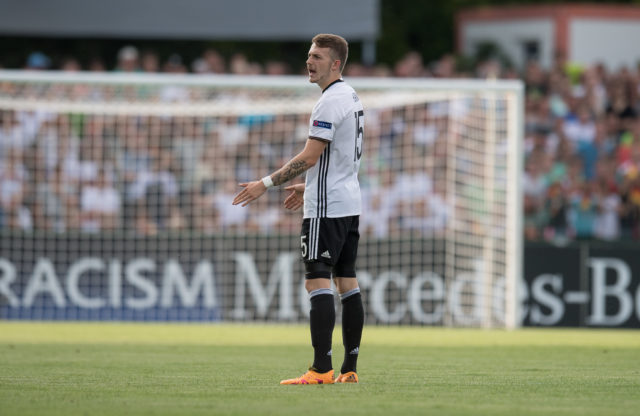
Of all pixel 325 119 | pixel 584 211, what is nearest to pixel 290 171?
pixel 325 119

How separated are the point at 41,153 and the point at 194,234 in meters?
2.59

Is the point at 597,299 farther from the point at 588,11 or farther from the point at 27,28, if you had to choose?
the point at 588,11

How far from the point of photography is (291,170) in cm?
737

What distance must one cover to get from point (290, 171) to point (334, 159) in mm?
326

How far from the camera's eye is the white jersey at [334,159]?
24.4 ft

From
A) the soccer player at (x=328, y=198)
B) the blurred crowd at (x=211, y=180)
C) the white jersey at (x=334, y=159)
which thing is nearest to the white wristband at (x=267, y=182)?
the soccer player at (x=328, y=198)

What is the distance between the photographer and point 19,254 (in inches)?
640

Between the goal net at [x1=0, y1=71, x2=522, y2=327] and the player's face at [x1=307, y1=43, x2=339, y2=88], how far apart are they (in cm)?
781

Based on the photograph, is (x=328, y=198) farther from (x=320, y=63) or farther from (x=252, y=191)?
(x=320, y=63)

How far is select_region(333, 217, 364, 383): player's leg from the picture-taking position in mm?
7617

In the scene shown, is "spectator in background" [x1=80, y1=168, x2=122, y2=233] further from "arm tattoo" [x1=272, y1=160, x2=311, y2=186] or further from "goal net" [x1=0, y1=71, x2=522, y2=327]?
"arm tattoo" [x1=272, y1=160, x2=311, y2=186]

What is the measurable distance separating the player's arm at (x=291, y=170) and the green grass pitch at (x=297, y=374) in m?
1.15

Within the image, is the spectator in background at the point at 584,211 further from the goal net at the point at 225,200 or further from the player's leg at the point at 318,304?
the player's leg at the point at 318,304

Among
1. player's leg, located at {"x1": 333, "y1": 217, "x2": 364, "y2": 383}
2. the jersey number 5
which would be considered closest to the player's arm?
the jersey number 5
